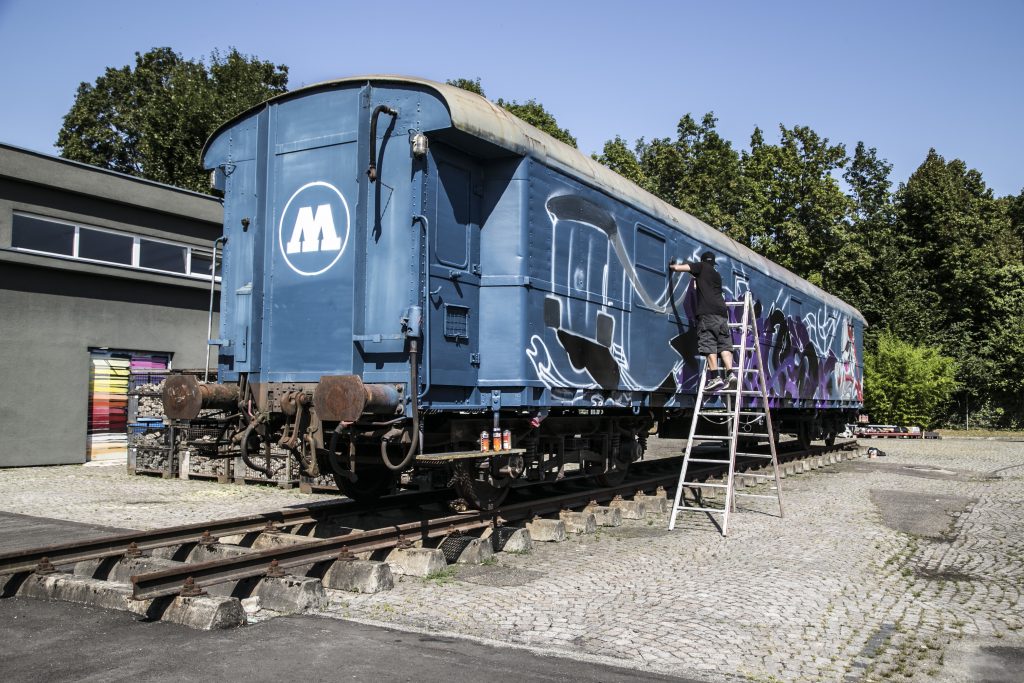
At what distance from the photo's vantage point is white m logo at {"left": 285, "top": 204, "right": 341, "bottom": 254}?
754 cm

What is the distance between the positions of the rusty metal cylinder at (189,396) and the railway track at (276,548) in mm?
1039

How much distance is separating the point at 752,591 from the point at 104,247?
15757mm

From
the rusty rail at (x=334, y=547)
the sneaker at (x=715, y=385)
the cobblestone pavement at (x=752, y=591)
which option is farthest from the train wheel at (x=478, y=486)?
the sneaker at (x=715, y=385)

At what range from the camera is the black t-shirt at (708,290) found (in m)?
10.9

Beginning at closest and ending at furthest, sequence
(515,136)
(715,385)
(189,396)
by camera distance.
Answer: (189,396) < (515,136) < (715,385)

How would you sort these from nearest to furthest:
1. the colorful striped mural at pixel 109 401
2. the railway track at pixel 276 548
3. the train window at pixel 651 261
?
the railway track at pixel 276 548 → the train window at pixel 651 261 → the colorful striped mural at pixel 109 401

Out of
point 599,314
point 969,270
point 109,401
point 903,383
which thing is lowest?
point 109,401

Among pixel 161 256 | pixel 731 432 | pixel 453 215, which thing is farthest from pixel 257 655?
pixel 161 256

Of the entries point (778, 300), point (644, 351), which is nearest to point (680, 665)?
point (644, 351)

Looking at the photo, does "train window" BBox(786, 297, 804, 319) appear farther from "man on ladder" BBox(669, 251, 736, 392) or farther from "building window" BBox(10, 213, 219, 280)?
"building window" BBox(10, 213, 219, 280)

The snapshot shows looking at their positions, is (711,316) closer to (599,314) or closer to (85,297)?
(599,314)

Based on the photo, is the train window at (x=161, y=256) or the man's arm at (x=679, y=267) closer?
the man's arm at (x=679, y=267)

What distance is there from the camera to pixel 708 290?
11.0 metres

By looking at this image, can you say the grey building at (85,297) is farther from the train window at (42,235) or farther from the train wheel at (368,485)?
the train wheel at (368,485)
